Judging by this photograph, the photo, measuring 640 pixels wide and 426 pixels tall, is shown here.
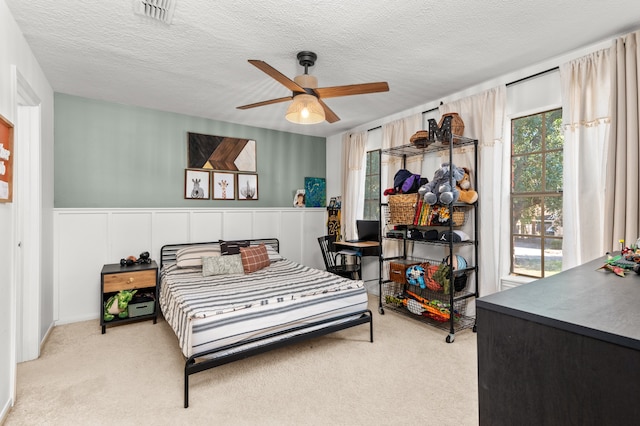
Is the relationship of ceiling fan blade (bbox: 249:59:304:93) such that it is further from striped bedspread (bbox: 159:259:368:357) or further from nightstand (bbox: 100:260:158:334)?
nightstand (bbox: 100:260:158:334)

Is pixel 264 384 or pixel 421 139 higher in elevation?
pixel 421 139

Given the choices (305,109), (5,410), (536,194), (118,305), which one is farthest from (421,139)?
(5,410)

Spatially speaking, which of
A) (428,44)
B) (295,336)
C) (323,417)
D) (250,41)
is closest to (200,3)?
(250,41)

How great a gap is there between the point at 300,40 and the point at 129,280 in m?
3.11

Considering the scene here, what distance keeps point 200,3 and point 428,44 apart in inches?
68.7

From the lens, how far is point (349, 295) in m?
3.15

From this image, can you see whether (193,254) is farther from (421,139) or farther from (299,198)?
(421,139)

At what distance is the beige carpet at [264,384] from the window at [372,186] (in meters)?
2.16

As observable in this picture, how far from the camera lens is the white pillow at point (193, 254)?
4.01 meters

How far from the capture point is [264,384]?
2.49 m

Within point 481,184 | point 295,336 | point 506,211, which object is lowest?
point 295,336

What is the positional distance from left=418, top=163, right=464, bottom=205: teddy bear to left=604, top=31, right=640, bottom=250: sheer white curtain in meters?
1.17

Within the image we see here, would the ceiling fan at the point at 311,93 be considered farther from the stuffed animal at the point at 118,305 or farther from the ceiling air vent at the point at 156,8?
the stuffed animal at the point at 118,305

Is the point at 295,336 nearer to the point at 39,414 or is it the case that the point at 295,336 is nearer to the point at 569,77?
the point at 39,414
